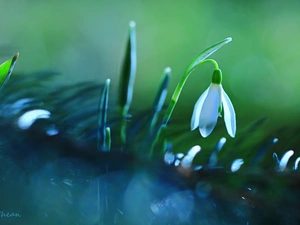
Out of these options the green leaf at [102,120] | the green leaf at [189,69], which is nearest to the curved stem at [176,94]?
the green leaf at [189,69]

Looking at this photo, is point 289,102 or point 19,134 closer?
point 19,134

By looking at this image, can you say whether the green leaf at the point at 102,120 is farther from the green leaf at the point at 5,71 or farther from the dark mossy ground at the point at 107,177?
the green leaf at the point at 5,71

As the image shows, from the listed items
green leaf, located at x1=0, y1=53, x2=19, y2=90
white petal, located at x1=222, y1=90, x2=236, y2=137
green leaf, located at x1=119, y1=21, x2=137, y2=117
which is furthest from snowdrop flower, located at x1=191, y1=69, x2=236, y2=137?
green leaf, located at x1=0, y1=53, x2=19, y2=90

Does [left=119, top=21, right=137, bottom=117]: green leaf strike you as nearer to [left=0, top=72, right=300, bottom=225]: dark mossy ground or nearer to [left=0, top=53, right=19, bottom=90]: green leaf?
[left=0, top=72, right=300, bottom=225]: dark mossy ground

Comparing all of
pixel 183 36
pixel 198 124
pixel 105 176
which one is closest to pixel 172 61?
pixel 183 36

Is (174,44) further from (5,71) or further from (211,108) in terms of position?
(5,71)

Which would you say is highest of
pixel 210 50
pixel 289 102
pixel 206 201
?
pixel 210 50

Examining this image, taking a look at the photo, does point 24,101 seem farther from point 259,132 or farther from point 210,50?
point 259,132
